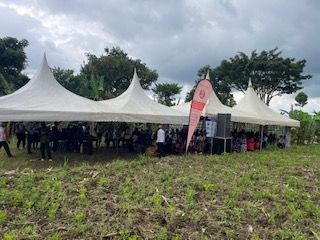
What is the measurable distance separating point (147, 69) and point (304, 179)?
30.5 metres

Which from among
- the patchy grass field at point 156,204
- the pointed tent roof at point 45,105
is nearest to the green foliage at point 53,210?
the patchy grass field at point 156,204

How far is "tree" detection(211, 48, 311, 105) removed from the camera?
3347 cm

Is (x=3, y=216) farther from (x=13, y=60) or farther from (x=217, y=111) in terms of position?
(x=13, y=60)

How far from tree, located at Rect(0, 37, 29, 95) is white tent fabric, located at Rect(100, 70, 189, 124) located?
1561 cm

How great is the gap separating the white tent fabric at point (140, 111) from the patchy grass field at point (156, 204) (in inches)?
164

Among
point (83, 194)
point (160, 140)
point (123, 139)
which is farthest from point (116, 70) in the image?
point (83, 194)

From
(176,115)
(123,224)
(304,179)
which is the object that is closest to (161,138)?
(176,115)

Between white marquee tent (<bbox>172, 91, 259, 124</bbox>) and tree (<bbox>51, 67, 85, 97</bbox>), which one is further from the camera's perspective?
tree (<bbox>51, 67, 85, 97</bbox>)

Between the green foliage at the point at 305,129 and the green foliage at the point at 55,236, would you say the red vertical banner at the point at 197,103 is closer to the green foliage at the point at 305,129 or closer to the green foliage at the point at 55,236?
the green foliage at the point at 55,236

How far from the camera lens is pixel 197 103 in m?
12.6

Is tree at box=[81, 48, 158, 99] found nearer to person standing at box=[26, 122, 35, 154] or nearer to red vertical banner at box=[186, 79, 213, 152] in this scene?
person standing at box=[26, 122, 35, 154]

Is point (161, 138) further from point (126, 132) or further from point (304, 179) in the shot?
point (304, 179)

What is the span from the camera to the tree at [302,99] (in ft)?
124

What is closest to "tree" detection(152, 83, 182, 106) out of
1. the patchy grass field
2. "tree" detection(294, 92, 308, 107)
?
"tree" detection(294, 92, 308, 107)
